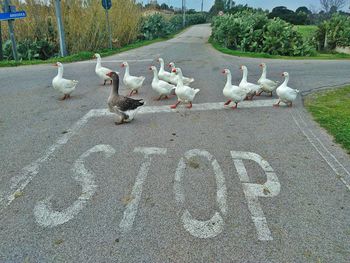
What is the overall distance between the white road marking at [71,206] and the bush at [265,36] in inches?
630

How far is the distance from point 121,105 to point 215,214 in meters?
3.14

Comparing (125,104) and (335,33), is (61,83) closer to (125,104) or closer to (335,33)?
(125,104)

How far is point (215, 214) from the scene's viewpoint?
299 centimetres

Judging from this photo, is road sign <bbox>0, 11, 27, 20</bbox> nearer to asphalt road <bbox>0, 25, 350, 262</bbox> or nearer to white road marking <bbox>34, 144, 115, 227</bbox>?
asphalt road <bbox>0, 25, 350, 262</bbox>

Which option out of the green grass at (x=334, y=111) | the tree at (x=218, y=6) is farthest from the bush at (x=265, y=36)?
the tree at (x=218, y=6)

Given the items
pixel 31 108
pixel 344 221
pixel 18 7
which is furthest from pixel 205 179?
pixel 18 7

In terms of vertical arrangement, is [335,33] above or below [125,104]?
above

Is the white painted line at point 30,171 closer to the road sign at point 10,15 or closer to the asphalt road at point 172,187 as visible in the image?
the asphalt road at point 172,187

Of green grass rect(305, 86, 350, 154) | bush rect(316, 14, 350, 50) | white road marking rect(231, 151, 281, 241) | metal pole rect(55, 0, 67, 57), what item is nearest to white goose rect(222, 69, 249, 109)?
green grass rect(305, 86, 350, 154)

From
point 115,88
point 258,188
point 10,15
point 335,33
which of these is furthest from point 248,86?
point 335,33

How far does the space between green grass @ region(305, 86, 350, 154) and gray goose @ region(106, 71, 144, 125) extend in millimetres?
3649

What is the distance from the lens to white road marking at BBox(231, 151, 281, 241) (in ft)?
9.22

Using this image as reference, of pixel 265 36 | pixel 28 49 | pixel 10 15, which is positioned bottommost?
pixel 28 49

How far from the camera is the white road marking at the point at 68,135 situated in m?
3.49
